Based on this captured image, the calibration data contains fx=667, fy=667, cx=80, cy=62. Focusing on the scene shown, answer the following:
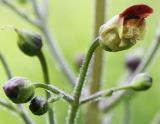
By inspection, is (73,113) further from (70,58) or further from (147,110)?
(70,58)

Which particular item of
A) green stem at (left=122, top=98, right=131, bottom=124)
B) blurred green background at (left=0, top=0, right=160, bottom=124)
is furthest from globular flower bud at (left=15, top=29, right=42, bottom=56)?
blurred green background at (left=0, top=0, right=160, bottom=124)

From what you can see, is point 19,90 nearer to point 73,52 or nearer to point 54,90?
point 54,90

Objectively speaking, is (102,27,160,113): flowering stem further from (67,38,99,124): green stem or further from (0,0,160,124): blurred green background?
(0,0,160,124): blurred green background

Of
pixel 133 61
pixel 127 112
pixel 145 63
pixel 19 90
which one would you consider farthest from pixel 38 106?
pixel 133 61

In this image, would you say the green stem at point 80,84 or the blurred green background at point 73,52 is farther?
the blurred green background at point 73,52

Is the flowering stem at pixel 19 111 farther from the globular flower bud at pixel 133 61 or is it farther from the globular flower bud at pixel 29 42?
the globular flower bud at pixel 133 61

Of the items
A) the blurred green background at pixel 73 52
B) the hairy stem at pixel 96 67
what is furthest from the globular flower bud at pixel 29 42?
the blurred green background at pixel 73 52
